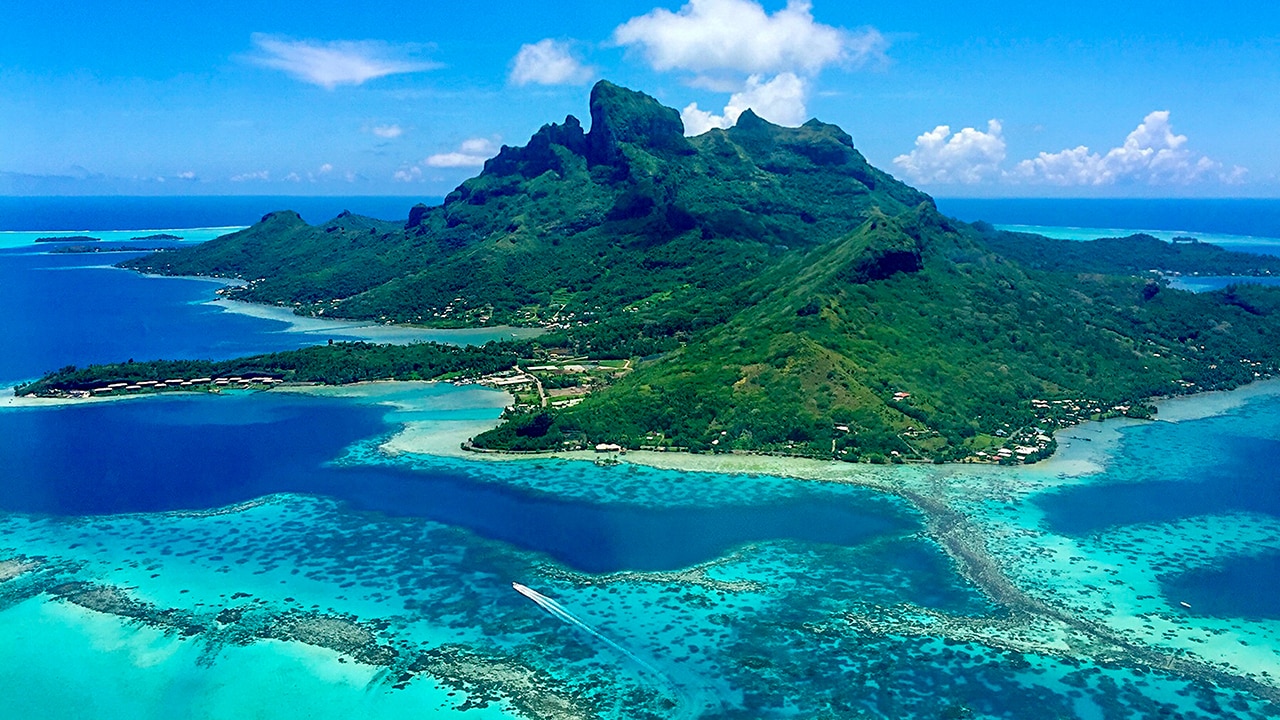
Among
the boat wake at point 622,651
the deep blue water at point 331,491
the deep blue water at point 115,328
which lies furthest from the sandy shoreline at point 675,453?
the deep blue water at point 115,328

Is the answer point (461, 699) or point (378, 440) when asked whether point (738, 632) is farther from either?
point (378, 440)

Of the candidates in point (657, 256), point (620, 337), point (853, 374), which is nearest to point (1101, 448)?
point (853, 374)

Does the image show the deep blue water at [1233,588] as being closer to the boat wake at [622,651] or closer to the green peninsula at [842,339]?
the green peninsula at [842,339]

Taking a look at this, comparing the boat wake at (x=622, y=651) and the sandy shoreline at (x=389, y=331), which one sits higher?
the sandy shoreline at (x=389, y=331)

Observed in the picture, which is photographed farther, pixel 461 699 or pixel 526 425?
pixel 526 425

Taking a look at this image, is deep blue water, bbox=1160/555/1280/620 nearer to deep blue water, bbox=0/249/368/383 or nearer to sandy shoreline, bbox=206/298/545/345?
sandy shoreline, bbox=206/298/545/345

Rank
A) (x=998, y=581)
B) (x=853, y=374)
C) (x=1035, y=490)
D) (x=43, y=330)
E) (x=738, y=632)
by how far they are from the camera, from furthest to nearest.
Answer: (x=43, y=330) → (x=853, y=374) → (x=1035, y=490) → (x=998, y=581) → (x=738, y=632)
